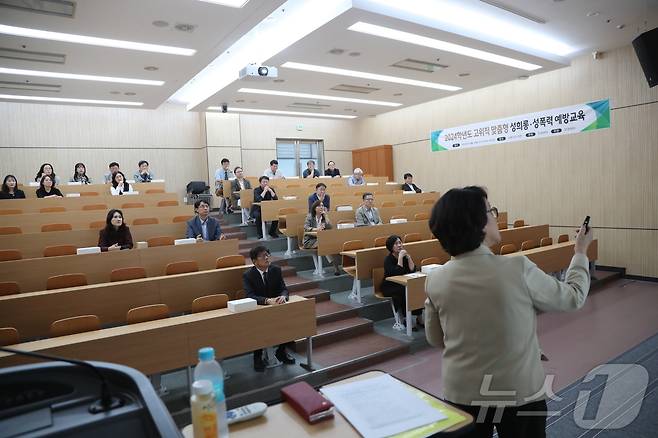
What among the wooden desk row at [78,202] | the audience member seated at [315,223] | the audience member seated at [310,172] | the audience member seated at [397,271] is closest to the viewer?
the audience member seated at [397,271]

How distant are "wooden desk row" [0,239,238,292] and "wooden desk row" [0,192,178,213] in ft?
9.04

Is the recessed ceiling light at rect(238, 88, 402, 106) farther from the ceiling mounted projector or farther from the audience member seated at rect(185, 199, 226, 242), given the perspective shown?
the audience member seated at rect(185, 199, 226, 242)

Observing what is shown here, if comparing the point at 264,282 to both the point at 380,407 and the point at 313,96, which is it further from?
the point at 313,96

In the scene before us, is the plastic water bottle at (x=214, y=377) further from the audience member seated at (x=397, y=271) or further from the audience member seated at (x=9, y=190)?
the audience member seated at (x=9, y=190)

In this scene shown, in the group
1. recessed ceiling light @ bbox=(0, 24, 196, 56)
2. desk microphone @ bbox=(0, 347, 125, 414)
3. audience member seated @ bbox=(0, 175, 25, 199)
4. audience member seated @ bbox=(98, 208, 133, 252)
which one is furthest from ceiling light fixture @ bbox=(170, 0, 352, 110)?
desk microphone @ bbox=(0, 347, 125, 414)

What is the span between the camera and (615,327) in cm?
488

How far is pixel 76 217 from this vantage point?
6.08m

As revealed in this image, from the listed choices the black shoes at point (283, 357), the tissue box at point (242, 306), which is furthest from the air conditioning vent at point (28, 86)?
the black shoes at point (283, 357)

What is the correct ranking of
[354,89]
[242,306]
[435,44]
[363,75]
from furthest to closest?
1. [354,89]
2. [363,75]
3. [435,44]
4. [242,306]

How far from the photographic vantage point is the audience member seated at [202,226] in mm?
5750

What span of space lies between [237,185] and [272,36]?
3.33 metres

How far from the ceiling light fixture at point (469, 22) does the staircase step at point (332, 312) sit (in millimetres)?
3605

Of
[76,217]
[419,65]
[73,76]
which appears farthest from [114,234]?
[419,65]

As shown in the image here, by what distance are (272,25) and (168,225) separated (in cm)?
327
